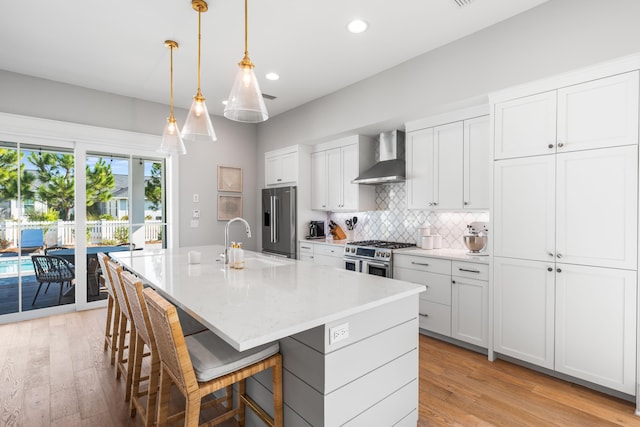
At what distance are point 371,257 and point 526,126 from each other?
194cm

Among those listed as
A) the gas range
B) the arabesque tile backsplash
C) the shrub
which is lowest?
the gas range

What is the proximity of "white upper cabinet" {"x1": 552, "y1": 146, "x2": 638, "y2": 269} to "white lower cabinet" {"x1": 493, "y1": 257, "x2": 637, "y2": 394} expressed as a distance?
103 mm

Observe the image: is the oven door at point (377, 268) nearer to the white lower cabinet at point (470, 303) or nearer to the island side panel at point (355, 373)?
the white lower cabinet at point (470, 303)

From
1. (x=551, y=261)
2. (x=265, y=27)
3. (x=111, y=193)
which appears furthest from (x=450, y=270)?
(x=111, y=193)

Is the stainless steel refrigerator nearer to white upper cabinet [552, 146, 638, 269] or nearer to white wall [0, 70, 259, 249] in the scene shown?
white wall [0, 70, 259, 249]

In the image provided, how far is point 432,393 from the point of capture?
2.31m

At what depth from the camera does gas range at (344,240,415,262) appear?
3.60m

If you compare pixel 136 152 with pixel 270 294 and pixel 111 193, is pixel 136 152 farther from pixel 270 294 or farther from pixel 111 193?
pixel 270 294

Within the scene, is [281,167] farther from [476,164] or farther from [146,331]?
[146,331]

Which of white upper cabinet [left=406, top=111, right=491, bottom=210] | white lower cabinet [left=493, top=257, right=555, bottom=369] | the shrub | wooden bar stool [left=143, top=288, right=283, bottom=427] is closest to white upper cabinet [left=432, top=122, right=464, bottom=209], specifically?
white upper cabinet [left=406, top=111, right=491, bottom=210]

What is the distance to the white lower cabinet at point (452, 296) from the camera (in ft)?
9.53

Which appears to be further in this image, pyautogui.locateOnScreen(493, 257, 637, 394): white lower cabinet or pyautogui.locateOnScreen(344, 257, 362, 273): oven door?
pyautogui.locateOnScreen(344, 257, 362, 273): oven door

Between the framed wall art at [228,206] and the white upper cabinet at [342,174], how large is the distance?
1.38m

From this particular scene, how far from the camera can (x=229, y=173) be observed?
5398 mm
